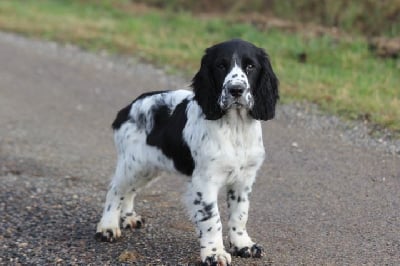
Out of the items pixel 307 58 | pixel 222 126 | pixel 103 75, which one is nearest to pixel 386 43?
pixel 307 58

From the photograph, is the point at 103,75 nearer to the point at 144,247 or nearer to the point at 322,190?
the point at 322,190

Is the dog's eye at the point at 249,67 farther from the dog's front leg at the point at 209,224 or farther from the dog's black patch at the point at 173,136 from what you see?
the dog's front leg at the point at 209,224

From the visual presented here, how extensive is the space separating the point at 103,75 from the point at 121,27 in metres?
3.00

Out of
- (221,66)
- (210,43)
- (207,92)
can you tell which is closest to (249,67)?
(221,66)

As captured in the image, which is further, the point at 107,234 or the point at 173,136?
the point at 107,234

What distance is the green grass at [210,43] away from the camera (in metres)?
9.60

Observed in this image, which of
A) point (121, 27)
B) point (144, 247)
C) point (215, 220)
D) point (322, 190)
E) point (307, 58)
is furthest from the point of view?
point (121, 27)

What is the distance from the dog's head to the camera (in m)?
4.94

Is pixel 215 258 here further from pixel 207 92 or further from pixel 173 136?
pixel 207 92

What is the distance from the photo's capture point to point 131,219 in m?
6.01

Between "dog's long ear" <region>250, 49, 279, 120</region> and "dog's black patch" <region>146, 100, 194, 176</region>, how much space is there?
532 mm

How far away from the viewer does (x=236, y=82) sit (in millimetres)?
4895

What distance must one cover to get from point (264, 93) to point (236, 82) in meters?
0.32

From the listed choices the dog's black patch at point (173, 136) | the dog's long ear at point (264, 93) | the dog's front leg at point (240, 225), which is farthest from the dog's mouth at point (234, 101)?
the dog's front leg at point (240, 225)
